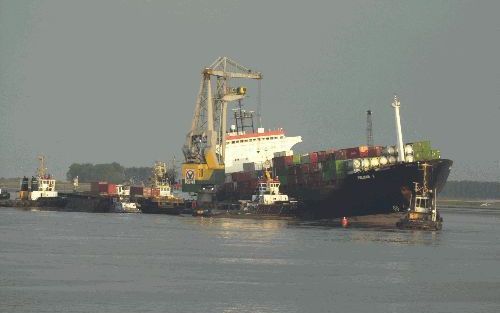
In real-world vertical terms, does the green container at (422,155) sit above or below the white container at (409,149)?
below

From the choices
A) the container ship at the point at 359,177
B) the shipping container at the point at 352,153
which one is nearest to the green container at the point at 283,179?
the container ship at the point at 359,177

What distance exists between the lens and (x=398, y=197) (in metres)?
123

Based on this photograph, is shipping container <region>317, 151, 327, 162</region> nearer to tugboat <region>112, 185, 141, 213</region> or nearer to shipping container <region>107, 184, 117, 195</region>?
tugboat <region>112, 185, 141, 213</region>

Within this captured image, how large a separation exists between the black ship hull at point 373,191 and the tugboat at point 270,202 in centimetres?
170

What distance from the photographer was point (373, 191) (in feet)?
404

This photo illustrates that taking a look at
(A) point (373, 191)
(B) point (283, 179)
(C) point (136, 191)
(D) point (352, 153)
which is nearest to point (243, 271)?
(A) point (373, 191)

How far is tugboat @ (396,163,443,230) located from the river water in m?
4.80

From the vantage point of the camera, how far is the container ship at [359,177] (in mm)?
121875

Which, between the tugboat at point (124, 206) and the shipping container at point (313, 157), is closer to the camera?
the shipping container at point (313, 157)

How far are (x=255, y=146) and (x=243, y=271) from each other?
9131cm

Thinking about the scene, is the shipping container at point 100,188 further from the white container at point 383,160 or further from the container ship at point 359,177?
the white container at point 383,160

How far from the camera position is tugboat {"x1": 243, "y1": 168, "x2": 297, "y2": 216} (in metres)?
127

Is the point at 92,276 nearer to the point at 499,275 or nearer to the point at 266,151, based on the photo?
the point at 499,275

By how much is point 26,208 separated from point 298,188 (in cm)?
5786
